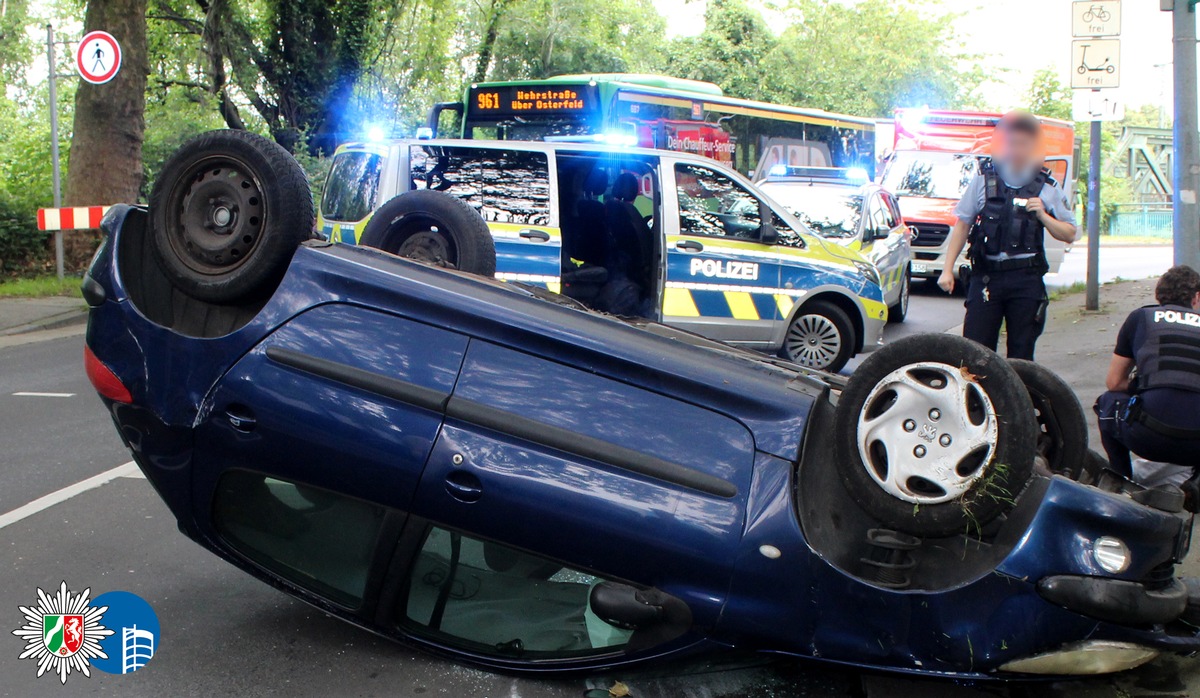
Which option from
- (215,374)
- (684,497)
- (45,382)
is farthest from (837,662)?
(45,382)

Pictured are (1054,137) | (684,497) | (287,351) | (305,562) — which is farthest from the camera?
(1054,137)

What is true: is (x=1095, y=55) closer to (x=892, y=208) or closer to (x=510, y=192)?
(x=892, y=208)

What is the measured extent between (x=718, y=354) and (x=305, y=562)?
1.49m

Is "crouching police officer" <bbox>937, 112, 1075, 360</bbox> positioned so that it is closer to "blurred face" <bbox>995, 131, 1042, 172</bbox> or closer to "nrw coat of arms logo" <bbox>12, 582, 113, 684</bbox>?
"blurred face" <bbox>995, 131, 1042, 172</bbox>

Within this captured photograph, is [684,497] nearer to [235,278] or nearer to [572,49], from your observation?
[235,278]

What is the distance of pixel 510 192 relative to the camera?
8.64 m

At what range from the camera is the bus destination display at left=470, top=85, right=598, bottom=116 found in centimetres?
1562

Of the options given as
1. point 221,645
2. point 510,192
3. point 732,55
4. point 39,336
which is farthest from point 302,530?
point 732,55

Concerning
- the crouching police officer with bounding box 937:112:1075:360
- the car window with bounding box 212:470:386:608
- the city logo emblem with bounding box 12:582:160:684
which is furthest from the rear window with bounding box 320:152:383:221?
the car window with bounding box 212:470:386:608

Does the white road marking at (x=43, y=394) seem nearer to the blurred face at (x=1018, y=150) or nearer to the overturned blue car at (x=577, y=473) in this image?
the overturned blue car at (x=577, y=473)

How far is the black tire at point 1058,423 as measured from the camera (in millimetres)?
3562

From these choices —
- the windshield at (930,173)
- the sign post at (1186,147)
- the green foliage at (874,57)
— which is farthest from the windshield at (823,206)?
the green foliage at (874,57)

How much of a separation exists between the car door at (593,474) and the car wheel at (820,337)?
264 inches

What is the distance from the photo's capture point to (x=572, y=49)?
1379 inches
